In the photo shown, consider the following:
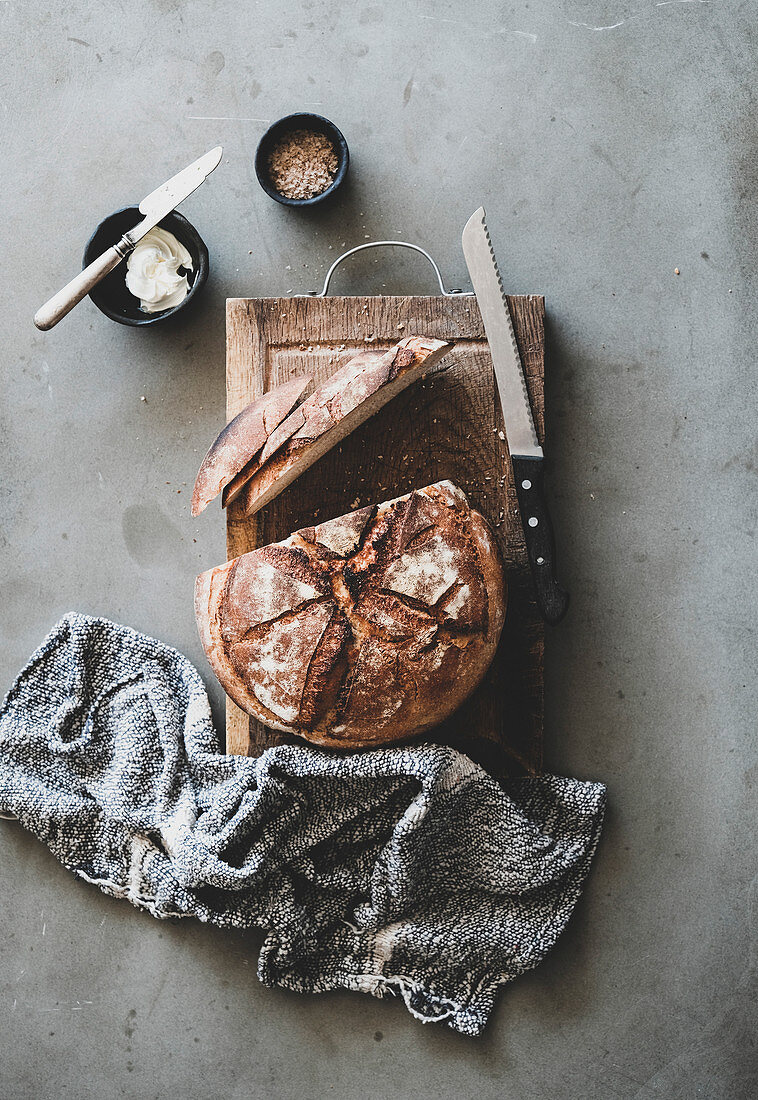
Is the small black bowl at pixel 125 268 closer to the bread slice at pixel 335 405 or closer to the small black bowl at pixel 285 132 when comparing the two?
the small black bowl at pixel 285 132

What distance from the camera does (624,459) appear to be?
7.04 ft

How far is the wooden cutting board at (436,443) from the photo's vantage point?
6.68ft

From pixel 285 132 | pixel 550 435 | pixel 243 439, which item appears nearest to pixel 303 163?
pixel 285 132

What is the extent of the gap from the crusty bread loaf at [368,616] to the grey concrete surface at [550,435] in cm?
43

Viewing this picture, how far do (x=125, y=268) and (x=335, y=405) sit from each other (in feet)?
2.45

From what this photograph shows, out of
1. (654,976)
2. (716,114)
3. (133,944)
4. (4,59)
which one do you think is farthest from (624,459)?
(4,59)

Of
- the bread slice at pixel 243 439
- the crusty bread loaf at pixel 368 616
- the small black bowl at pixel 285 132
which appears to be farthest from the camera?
the small black bowl at pixel 285 132

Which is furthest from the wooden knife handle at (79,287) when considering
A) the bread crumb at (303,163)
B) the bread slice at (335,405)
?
the bread slice at (335,405)

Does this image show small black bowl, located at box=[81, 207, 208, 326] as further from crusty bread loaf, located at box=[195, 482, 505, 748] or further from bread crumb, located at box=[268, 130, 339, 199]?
crusty bread loaf, located at box=[195, 482, 505, 748]

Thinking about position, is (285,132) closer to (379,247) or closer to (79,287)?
(379,247)

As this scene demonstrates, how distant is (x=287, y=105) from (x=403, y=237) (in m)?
0.47

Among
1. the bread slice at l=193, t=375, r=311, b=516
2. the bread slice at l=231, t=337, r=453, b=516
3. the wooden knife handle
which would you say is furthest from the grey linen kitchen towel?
the wooden knife handle

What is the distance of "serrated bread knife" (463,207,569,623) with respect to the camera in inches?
77.0

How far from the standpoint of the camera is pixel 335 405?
183 centimetres
